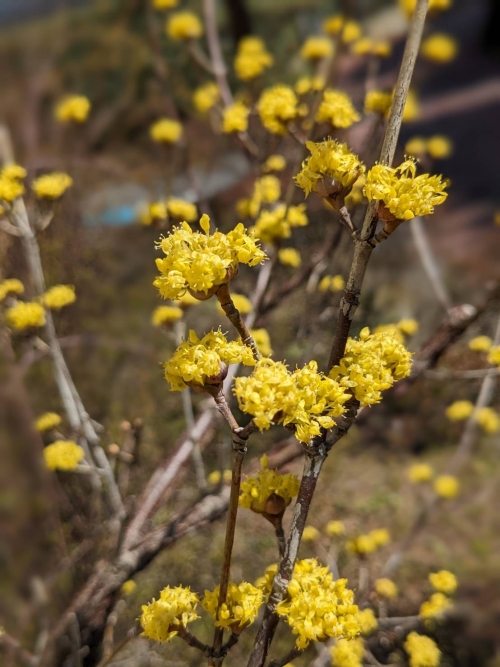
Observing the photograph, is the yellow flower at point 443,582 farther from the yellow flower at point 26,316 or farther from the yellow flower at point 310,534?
the yellow flower at point 26,316

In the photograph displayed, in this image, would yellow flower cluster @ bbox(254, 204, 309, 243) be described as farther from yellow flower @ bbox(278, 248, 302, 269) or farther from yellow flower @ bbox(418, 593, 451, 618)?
yellow flower @ bbox(418, 593, 451, 618)

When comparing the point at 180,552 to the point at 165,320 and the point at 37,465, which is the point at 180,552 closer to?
the point at 165,320

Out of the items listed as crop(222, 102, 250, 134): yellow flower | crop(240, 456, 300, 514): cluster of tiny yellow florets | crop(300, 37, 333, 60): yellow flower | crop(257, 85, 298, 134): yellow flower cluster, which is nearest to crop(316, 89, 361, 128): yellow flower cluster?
crop(257, 85, 298, 134): yellow flower cluster

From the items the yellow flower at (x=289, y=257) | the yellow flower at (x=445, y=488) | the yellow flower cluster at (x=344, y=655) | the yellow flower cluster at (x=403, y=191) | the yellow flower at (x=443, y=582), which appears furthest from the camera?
the yellow flower at (x=445, y=488)

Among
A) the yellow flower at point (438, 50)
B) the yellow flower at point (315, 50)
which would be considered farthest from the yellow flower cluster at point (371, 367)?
the yellow flower at point (438, 50)

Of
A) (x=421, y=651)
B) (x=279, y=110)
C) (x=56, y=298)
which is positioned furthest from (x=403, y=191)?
(x=56, y=298)

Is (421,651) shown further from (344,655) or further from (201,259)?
(201,259)
